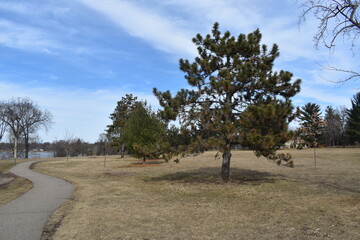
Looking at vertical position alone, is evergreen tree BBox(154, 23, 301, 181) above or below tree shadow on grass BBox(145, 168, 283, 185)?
above

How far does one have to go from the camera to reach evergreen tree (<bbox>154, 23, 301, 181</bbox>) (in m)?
11.6

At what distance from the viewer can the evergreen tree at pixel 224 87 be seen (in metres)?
11.6

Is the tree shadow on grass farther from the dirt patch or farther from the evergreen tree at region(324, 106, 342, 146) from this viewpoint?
the evergreen tree at region(324, 106, 342, 146)

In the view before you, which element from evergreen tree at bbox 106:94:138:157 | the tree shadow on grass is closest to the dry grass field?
the tree shadow on grass

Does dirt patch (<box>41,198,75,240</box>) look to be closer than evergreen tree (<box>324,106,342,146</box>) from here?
Yes

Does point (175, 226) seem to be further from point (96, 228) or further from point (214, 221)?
point (96, 228)

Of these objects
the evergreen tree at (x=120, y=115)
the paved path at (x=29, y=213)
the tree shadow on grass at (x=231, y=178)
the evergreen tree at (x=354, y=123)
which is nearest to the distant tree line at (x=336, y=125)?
the evergreen tree at (x=354, y=123)

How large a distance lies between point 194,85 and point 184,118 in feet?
5.60

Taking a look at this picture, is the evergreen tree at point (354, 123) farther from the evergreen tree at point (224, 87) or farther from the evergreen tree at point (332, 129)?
the evergreen tree at point (224, 87)

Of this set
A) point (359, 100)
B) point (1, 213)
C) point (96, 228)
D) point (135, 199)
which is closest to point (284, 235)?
point (96, 228)

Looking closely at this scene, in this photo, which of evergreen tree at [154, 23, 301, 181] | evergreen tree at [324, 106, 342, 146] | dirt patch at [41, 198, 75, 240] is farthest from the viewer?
evergreen tree at [324, 106, 342, 146]

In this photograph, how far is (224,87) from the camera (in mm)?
11477

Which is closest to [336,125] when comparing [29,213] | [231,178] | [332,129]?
[332,129]

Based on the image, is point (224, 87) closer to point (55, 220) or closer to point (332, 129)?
point (55, 220)
